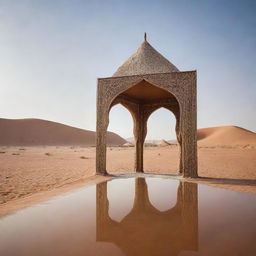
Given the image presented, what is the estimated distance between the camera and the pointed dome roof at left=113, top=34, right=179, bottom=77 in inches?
352

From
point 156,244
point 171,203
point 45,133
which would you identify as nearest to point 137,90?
point 171,203

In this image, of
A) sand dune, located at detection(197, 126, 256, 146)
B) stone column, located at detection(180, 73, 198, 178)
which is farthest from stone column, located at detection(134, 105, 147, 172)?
sand dune, located at detection(197, 126, 256, 146)

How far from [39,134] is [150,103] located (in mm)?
60385

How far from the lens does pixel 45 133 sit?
219ft

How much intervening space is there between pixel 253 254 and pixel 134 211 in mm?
2193

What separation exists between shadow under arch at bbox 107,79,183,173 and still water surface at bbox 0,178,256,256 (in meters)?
5.09

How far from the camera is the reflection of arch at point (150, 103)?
826cm

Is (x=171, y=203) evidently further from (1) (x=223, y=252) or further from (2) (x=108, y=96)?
(2) (x=108, y=96)

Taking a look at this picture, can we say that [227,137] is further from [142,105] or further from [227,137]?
[142,105]

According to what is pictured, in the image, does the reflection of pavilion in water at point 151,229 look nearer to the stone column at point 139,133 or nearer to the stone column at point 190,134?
the stone column at point 190,134

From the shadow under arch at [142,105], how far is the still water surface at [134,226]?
5091 millimetres

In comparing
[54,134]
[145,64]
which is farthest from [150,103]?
[54,134]

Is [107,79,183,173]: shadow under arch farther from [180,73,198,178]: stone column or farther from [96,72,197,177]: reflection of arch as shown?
[180,73,198,178]: stone column

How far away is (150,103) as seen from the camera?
10906 mm
